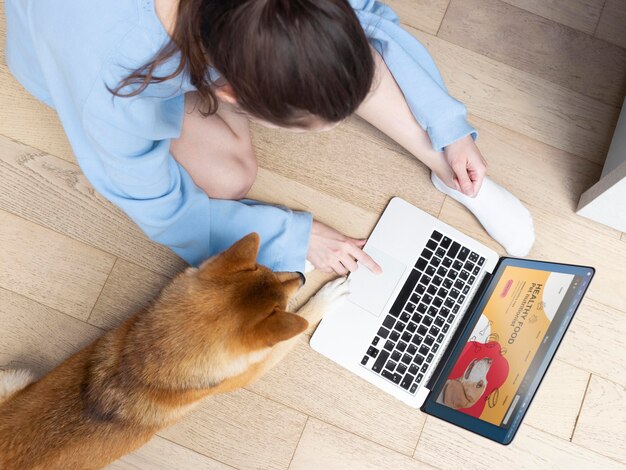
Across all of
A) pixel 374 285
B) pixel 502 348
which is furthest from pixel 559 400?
pixel 374 285

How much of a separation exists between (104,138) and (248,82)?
288 mm

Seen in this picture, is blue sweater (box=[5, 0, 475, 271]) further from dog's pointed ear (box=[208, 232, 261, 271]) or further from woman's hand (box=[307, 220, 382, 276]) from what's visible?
dog's pointed ear (box=[208, 232, 261, 271])

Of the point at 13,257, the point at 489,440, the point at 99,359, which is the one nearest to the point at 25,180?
the point at 13,257

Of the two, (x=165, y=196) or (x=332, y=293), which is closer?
(x=165, y=196)

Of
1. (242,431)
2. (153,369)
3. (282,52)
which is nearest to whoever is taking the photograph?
(282,52)

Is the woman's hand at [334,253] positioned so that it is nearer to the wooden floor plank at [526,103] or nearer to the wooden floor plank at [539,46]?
the wooden floor plank at [526,103]

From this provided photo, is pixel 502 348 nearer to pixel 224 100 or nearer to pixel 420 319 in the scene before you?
pixel 420 319

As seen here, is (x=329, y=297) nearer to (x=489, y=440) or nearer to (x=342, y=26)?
(x=489, y=440)

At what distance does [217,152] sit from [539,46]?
75 centimetres

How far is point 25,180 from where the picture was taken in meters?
1.11

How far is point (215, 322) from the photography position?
30.8 inches

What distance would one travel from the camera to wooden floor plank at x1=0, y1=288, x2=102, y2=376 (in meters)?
1.07

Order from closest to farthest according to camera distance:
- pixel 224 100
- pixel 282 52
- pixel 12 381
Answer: pixel 282 52, pixel 224 100, pixel 12 381

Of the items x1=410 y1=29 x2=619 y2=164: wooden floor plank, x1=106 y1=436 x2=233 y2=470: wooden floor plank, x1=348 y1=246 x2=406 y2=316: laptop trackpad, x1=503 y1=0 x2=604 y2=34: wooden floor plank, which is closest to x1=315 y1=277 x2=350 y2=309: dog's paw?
x1=348 y1=246 x2=406 y2=316: laptop trackpad
